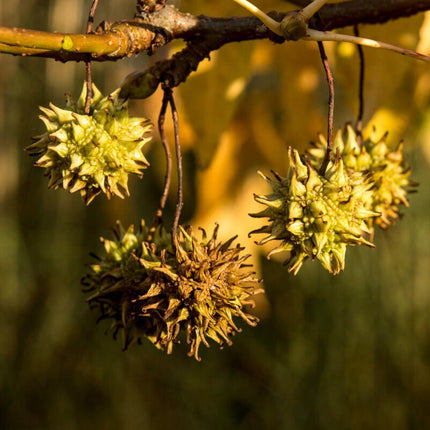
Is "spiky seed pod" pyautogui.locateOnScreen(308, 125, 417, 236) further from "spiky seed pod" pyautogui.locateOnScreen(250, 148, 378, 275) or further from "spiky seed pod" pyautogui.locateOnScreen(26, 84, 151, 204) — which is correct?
"spiky seed pod" pyautogui.locateOnScreen(26, 84, 151, 204)

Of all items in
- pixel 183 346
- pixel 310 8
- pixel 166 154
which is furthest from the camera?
pixel 183 346

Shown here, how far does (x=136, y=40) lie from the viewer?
771mm

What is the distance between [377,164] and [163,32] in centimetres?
38

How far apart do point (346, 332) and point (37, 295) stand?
3.87 feet

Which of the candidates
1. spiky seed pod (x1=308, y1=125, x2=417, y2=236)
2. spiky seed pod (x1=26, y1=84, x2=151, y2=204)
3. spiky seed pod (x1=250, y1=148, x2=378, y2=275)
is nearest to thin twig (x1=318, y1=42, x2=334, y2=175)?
spiky seed pod (x1=250, y1=148, x2=378, y2=275)

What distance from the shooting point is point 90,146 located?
764mm

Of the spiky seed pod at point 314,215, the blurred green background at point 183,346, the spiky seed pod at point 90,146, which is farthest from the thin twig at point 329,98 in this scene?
the blurred green background at point 183,346

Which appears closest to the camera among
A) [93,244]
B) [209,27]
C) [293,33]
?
[293,33]

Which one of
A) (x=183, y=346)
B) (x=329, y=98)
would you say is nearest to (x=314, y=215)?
(x=329, y=98)

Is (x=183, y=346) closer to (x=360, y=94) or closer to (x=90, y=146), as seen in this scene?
(x=360, y=94)

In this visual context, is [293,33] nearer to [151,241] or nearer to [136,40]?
[136,40]

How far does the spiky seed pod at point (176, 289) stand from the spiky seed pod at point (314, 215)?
0.06m

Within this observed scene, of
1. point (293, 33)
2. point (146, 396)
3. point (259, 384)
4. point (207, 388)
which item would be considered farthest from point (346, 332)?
point (293, 33)

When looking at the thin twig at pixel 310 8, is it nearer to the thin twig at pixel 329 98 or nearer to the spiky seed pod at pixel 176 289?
the thin twig at pixel 329 98
